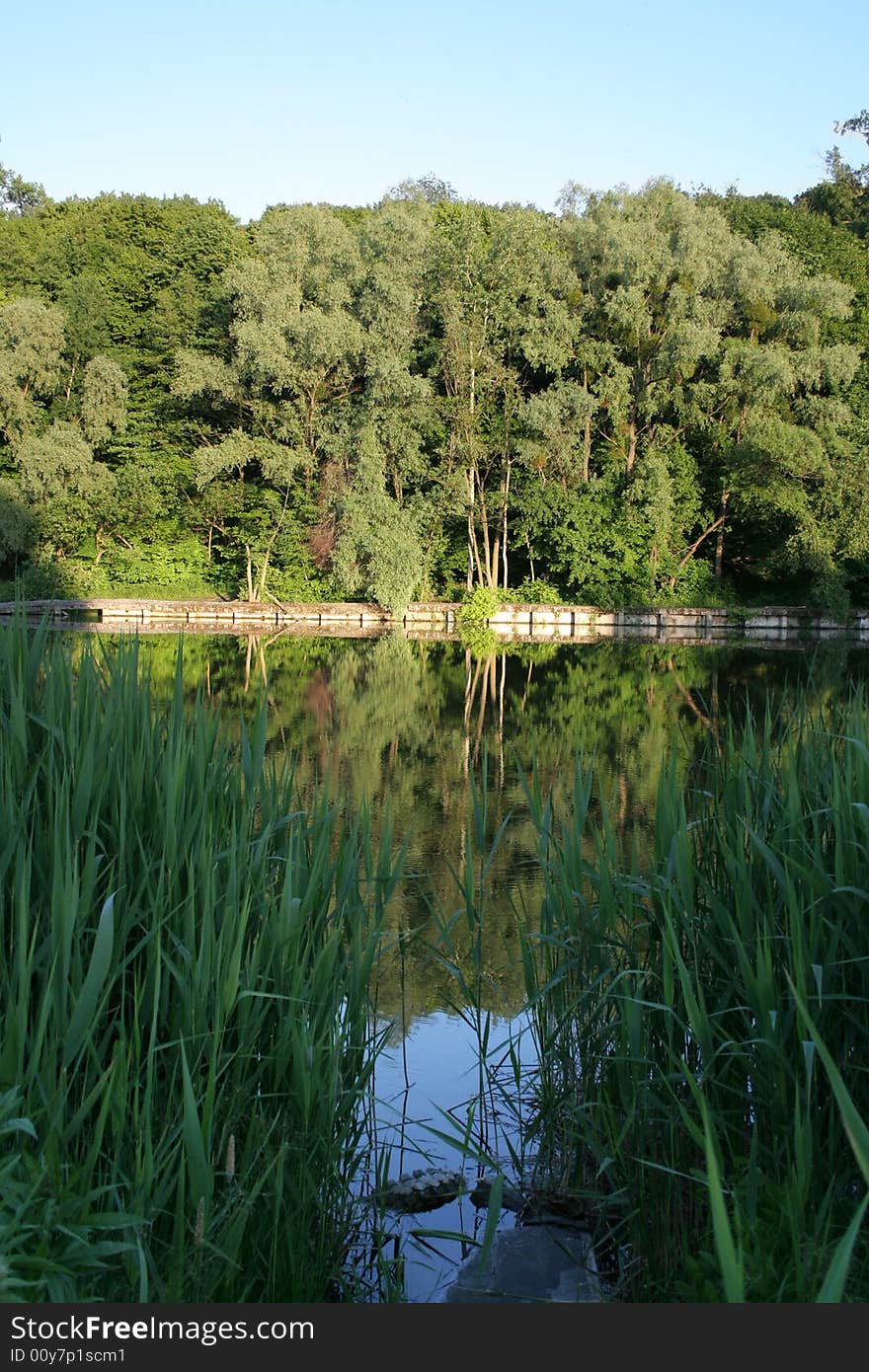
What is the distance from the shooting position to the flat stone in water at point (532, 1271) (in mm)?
2734

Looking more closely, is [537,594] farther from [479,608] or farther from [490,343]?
[490,343]

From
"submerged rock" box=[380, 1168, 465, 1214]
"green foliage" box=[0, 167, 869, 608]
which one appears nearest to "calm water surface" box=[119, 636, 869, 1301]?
"submerged rock" box=[380, 1168, 465, 1214]

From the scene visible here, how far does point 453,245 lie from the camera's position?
26203 millimetres

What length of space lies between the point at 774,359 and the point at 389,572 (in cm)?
902

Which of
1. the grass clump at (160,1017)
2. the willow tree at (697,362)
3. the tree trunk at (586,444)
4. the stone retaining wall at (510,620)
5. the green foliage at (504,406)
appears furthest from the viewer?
the tree trunk at (586,444)

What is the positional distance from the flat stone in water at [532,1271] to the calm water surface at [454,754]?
0.14m

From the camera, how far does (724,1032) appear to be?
2867mm

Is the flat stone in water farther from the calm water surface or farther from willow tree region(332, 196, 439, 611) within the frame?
willow tree region(332, 196, 439, 611)

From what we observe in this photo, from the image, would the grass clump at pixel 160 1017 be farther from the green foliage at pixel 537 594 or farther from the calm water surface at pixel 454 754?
the green foliage at pixel 537 594

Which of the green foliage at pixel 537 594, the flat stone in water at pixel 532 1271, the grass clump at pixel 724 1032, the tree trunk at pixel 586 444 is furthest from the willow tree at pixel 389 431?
the flat stone in water at pixel 532 1271

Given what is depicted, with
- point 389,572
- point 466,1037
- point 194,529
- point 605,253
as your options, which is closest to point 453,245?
point 605,253

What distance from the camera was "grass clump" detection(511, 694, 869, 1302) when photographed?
2326mm

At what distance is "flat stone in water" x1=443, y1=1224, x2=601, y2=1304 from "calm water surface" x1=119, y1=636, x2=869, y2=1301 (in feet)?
0.44

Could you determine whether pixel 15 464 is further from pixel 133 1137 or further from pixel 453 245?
pixel 133 1137
